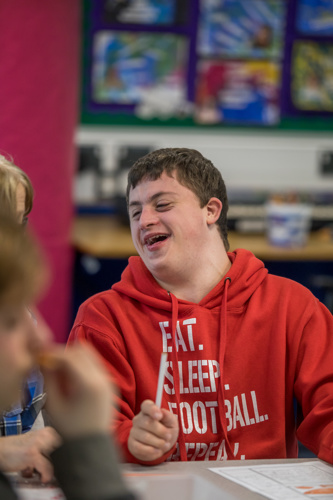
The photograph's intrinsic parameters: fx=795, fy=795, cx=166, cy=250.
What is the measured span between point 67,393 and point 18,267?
0.62 ft

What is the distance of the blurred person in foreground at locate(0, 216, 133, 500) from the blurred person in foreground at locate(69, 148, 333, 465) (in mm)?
600

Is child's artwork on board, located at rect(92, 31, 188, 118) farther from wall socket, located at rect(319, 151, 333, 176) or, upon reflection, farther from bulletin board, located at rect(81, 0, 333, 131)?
wall socket, located at rect(319, 151, 333, 176)

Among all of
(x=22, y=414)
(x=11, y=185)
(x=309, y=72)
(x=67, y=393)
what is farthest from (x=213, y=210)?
(x=309, y=72)

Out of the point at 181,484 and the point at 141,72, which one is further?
the point at 141,72

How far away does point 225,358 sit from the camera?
1623mm

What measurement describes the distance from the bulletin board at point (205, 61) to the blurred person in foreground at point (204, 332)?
292cm

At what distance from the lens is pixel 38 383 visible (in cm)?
166

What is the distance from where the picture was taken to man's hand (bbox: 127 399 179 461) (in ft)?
4.23

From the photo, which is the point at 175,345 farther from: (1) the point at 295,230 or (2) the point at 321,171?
(2) the point at 321,171

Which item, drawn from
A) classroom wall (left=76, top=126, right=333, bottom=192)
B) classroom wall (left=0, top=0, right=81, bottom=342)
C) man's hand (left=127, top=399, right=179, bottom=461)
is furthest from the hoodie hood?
classroom wall (left=76, top=126, right=333, bottom=192)

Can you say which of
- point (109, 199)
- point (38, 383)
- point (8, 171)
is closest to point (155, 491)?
point (38, 383)

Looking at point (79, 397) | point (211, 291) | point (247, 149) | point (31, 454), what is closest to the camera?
point (79, 397)

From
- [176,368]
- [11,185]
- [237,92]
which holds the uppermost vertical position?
[237,92]

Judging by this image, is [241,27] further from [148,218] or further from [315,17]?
[148,218]
